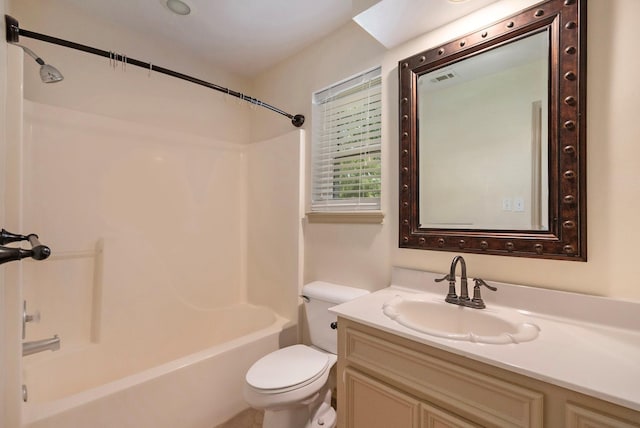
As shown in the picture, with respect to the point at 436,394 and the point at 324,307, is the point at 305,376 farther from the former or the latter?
the point at 436,394

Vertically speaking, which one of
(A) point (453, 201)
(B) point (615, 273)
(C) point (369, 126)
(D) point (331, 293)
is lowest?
A: (D) point (331, 293)

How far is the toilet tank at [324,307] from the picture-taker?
1660 mm

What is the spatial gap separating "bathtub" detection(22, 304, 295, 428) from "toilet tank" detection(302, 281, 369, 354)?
0.30m

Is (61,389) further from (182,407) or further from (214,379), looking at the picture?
(214,379)

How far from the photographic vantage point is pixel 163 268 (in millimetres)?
2084

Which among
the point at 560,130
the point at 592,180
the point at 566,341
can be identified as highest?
the point at 560,130

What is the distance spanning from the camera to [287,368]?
4.69 ft

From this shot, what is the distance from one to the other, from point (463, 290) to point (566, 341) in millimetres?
373

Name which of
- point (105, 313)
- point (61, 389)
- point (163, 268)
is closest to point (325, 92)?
point (163, 268)

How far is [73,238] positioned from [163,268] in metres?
0.57

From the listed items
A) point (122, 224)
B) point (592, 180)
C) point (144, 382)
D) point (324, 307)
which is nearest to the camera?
point (592, 180)

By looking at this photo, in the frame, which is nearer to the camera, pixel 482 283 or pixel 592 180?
pixel 592 180

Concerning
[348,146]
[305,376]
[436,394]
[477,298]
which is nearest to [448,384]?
[436,394]

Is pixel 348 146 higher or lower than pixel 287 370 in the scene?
higher
